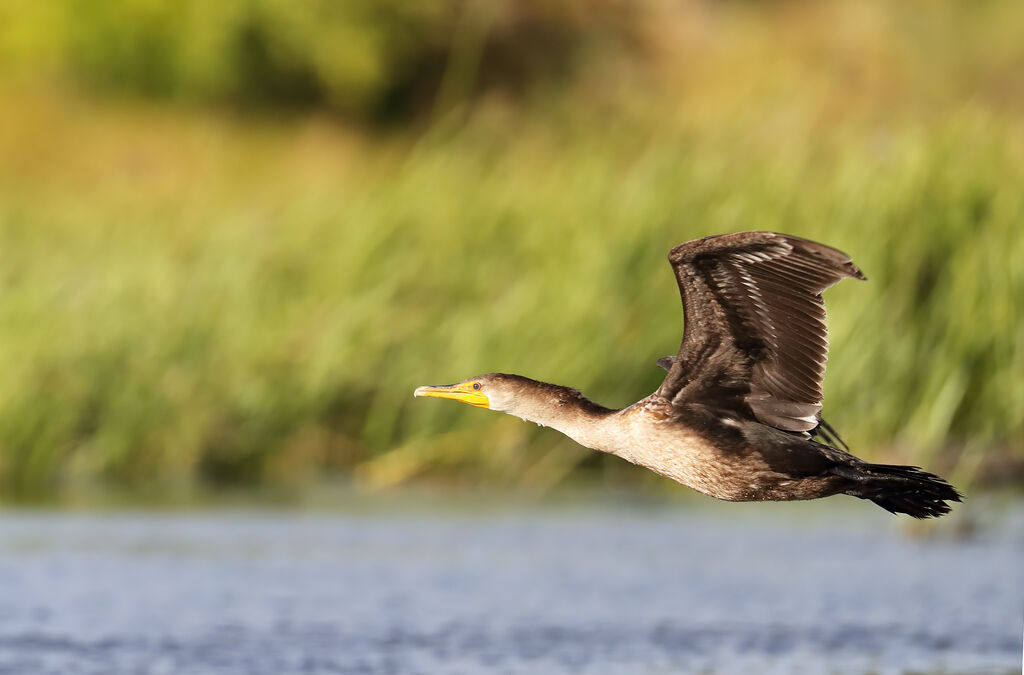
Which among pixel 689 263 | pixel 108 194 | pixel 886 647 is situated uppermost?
pixel 689 263

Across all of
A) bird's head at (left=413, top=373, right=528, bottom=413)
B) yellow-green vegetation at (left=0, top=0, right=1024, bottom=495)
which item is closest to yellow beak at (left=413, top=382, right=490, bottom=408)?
bird's head at (left=413, top=373, right=528, bottom=413)

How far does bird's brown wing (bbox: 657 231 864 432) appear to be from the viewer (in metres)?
7.10

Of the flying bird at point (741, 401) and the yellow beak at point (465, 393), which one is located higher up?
the flying bird at point (741, 401)

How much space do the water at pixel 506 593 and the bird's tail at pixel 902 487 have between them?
6.12ft

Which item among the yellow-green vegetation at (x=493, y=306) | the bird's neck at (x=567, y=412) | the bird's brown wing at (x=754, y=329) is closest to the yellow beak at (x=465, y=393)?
the bird's neck at (x=567, y=412)

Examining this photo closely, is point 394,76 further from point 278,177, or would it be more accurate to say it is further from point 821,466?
point 821,466

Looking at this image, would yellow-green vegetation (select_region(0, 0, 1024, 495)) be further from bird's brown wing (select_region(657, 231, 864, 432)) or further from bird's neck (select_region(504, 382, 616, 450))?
bird's neck (select_region(504, 382, 616, 450))

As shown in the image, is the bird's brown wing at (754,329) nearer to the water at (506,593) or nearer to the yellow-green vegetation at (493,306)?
the water at (506,593)

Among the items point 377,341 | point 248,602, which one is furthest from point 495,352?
point 248,602

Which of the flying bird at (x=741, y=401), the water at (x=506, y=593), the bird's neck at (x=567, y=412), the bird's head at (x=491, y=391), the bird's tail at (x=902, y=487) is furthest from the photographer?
the water at (x=506, y=593)

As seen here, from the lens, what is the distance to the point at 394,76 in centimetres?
3378

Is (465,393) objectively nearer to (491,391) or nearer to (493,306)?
(491,391)

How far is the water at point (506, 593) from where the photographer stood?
9133 mm

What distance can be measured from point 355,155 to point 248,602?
20987mm
